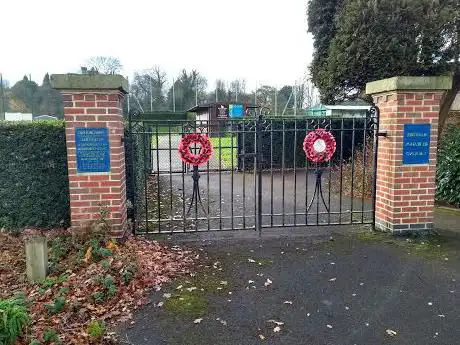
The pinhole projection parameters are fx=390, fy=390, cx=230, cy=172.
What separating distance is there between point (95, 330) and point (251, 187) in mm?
6969

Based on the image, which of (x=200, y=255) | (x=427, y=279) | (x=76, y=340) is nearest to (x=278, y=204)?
(x=200, y=255)

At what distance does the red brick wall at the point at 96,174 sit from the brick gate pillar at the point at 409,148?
3.25m

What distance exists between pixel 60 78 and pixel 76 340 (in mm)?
2654

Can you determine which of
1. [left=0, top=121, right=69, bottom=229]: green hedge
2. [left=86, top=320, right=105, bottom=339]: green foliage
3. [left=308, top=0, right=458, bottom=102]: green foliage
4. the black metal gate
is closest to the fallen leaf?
[left=86, top=320, right=105, bottom=339]: green foliage

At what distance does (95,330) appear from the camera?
8.86 feet

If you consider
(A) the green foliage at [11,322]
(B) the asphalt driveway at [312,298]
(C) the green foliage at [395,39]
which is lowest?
(B) the asphalt driveway at [312,298]

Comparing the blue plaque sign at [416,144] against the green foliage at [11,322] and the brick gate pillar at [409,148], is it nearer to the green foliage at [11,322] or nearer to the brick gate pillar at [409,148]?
the brick gate pillar at [409,148]

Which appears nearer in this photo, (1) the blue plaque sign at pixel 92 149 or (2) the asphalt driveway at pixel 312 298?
(2) the asphalt driveway at pixel 312 298

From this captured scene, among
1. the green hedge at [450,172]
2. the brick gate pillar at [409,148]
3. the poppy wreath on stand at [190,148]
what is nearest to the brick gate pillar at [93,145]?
the poppy wreath on stand at [190,148]

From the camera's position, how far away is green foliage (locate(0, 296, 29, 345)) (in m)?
2.48

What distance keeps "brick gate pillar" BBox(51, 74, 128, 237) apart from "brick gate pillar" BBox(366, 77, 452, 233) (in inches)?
127

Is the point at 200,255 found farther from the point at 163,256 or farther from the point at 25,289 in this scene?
the point at 25,289

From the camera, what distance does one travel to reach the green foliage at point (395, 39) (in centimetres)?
840

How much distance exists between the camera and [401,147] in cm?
475
